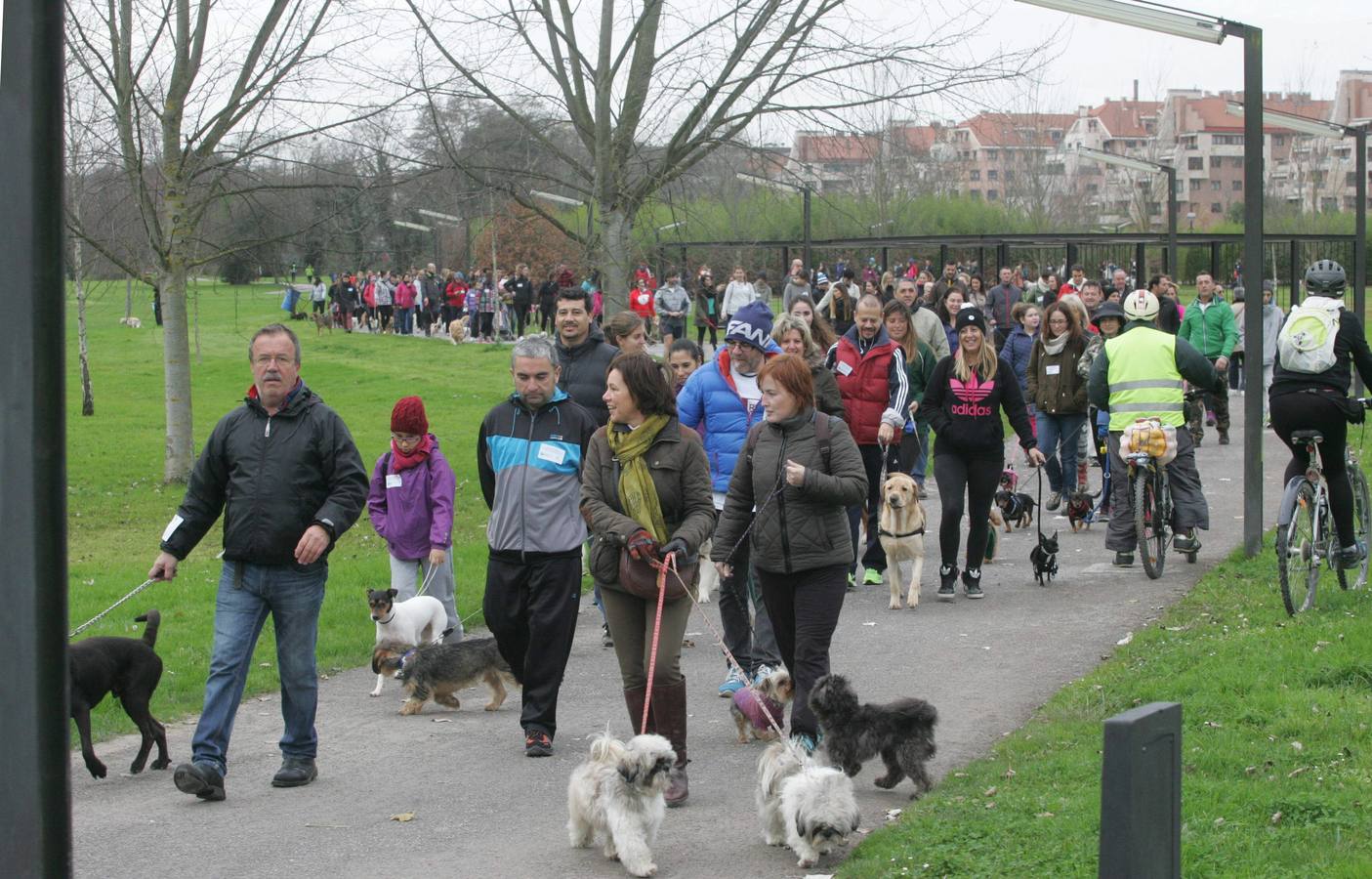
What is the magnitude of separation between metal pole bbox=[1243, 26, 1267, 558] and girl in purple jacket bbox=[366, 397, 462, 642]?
6.12 meters

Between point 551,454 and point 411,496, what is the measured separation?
7.48 ft

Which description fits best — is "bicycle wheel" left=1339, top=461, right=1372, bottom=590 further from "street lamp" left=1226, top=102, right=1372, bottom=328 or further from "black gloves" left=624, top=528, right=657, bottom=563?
"street lamp" left=1226, top=102, right=1372, bottom=328

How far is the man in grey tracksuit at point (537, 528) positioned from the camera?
24.9 feet

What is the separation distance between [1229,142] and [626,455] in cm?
14293

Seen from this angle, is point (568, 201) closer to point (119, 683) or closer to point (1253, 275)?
point (1253, 275)

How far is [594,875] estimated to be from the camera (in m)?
5.88

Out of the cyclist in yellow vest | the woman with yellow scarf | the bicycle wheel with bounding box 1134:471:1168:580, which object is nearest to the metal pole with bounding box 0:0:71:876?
the woman with yellow scarf

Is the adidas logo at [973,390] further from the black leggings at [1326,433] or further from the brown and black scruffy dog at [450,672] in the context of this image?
the brown and black scruffy dog at [450,672]

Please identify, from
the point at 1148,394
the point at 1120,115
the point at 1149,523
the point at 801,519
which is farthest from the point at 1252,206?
the point at 1120,115

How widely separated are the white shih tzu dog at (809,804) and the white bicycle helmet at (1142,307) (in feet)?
23.1

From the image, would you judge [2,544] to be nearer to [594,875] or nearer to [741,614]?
[594,875]

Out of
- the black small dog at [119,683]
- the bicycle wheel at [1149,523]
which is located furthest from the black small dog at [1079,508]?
the black small dog at [119,683]

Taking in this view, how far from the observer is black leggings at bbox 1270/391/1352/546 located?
9508mm

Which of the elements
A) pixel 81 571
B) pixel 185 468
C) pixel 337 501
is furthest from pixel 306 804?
pixel 185 468
